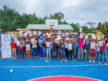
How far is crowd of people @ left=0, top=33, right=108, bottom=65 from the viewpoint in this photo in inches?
337

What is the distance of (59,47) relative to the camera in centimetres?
898

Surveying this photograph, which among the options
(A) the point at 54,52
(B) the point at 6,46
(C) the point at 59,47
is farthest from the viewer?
(A) the point at 54,52

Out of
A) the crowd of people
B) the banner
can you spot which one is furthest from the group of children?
the banner

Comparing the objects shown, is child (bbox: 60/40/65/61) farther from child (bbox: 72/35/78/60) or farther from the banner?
the banner

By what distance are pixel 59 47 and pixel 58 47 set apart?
8 cm

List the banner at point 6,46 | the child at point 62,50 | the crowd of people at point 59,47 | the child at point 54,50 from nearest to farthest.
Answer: the crowd of people at point 59,47, the banner at point 6,46, the child at point 62,50, the child at point 54,50

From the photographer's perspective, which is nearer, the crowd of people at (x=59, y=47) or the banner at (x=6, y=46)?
the crowd of people at (x=59, y=47)

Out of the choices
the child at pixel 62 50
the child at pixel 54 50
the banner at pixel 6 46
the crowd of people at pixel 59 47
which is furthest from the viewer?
the child at pixel 54 50

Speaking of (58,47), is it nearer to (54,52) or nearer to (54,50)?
(54,50)

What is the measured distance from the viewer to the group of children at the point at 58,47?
28.1 feet

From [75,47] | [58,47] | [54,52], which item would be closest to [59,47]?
[58,47]

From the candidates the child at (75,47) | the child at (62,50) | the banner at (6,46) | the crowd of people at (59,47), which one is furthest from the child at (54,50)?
the banner at (6,46)

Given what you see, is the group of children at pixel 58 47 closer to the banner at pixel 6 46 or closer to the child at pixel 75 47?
the child at pixel 75 47

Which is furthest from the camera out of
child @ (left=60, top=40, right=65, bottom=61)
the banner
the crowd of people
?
child @ (left=60, top=40, right=65, bottom=61)
